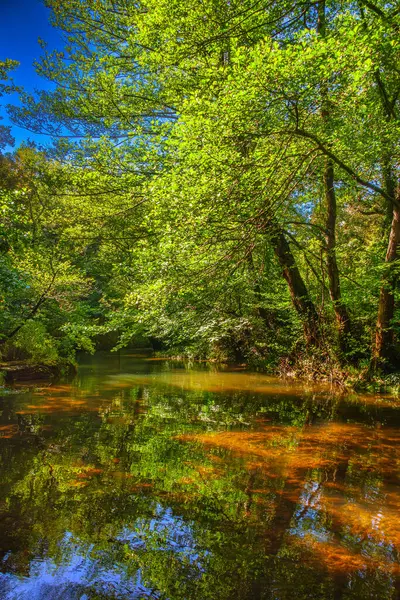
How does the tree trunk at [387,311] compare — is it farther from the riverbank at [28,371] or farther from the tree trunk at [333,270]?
the riverbank at [28,371]

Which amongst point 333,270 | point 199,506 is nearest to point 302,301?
point 333,270

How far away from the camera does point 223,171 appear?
21.8 ft

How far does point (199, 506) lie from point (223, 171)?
502 centimetres

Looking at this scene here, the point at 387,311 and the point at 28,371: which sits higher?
the point at 387,311

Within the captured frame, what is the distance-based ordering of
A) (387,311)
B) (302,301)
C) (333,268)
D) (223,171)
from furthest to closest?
(302,301) → (333,268) → (387,311) → (223,171)

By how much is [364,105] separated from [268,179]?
89.1 inches

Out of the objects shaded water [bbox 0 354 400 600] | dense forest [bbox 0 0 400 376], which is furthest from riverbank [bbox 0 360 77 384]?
shaded water [bbox 0 354 400 600]

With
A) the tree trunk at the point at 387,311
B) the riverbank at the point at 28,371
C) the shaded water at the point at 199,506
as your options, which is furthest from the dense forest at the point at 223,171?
the shaded water at the point at 199,506

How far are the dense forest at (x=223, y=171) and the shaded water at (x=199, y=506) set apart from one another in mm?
3037

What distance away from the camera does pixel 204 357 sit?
20.8m

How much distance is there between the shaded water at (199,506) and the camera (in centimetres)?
260

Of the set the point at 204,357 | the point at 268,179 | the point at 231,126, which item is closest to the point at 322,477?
the point at 268,179

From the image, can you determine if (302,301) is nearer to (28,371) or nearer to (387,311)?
(387,311)

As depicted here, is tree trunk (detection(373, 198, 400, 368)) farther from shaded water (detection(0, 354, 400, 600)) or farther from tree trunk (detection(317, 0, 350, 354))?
Answer: shaded water (detection(0, 354, 400, 600))
